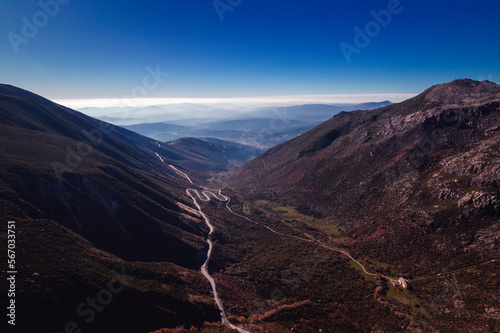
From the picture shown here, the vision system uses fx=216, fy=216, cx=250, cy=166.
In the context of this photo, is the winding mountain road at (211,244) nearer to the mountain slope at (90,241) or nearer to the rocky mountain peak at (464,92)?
the mountain slope at (90,241)

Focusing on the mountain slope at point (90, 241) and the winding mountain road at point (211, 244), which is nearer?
the mountain slope at point (90, 241)

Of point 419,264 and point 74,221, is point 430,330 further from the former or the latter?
point 74,221

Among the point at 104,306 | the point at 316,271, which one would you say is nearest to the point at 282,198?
the point at 316,271

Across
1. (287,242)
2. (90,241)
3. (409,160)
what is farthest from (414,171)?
(90,241)

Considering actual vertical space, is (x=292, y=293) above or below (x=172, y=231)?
below

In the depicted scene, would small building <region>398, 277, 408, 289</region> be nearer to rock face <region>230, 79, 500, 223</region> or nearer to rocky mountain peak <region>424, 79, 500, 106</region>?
rock face <region>230, 79, 500, 223</region>

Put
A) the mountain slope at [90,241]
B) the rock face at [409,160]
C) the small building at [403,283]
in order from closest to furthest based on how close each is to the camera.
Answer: the mountain slope at [90,241] → the small building at [403,283] → the rock face at [409,160]

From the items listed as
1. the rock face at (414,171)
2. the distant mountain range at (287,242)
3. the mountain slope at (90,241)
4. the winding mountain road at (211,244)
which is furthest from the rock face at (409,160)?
the mountain slope at (90,241)

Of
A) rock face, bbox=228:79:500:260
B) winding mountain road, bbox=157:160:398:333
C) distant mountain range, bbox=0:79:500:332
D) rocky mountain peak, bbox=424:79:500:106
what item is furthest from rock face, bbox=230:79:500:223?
winding mountain road, bbox=157:160:398:333

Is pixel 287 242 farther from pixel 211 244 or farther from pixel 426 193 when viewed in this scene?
pixel 426 193
